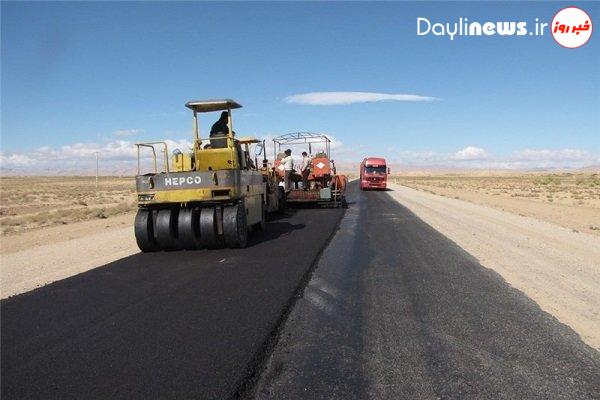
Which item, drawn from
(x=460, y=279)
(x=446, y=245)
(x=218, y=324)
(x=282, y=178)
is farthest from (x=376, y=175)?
(x=218, y=324)

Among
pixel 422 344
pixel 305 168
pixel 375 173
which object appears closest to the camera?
pixel 422 344

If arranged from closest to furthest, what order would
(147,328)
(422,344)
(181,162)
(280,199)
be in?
(422,344)
(147,328)
(181,162)
(280,199)

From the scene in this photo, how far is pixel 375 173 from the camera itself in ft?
139

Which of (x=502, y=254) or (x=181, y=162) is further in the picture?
(x=181, y=162)

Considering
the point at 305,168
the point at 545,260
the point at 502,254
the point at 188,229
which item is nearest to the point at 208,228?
the point at 188,229

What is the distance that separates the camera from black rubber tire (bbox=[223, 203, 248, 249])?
1019cm

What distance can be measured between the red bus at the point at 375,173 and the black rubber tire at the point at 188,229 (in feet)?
108

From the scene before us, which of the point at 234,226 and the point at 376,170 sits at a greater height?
the point at 376,170

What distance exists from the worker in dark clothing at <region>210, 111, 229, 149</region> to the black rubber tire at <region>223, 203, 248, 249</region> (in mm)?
1979

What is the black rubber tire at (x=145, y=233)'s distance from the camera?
10250 millimetres

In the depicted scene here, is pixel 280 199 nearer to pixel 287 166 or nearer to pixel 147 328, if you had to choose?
pixel 287 166

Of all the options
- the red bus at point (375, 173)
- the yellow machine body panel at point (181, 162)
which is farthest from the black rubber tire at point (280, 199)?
the red bus at point (375, 173)

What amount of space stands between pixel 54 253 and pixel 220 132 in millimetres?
4724

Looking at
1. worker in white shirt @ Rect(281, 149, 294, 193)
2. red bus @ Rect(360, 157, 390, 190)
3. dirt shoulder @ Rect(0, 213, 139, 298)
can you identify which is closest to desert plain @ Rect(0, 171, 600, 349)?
dirt shoulder @ Rect(0, 213, 139, 298)
